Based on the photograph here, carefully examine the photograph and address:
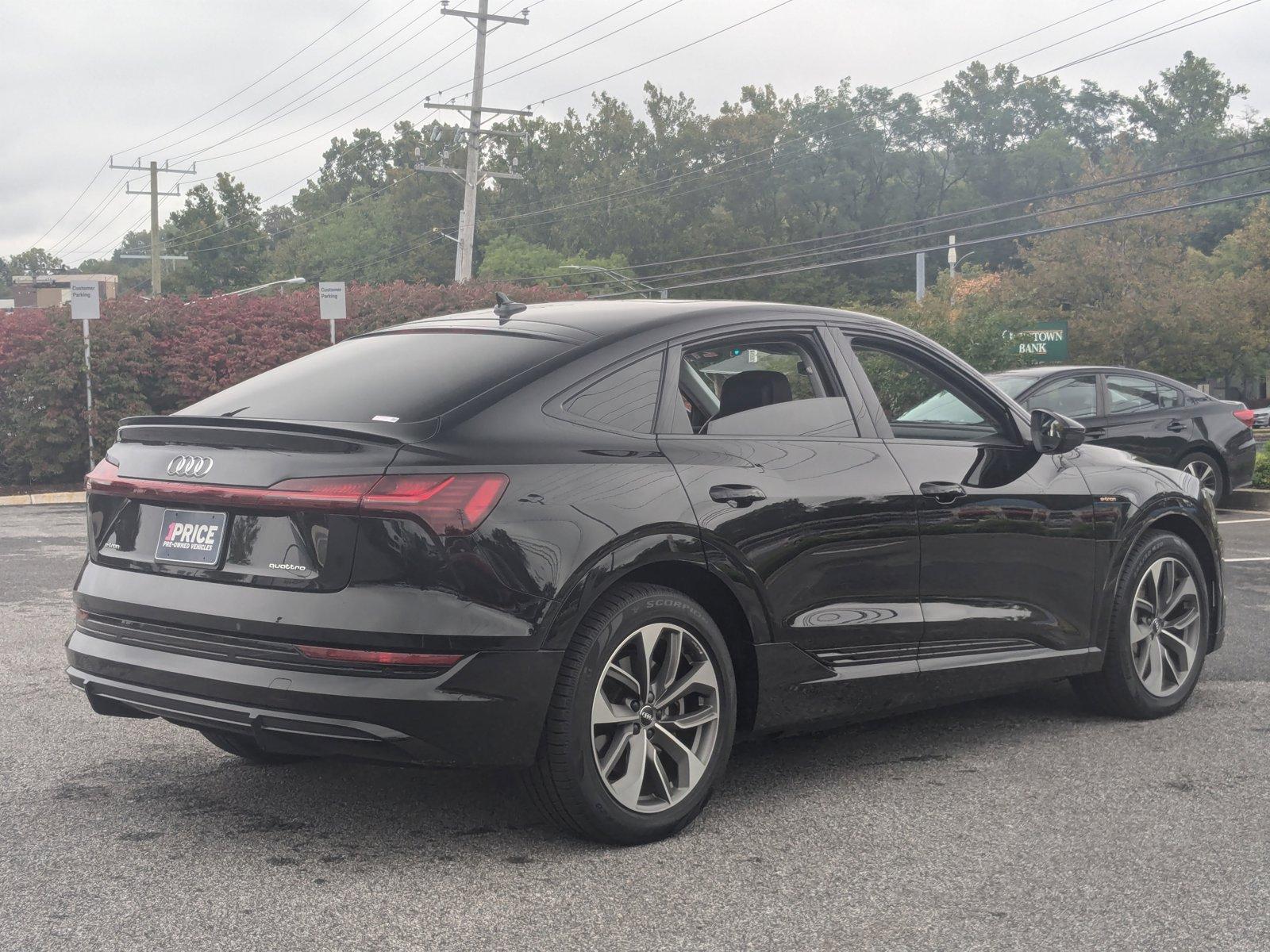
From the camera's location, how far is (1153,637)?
6.00 meters

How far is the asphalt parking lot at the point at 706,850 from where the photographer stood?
140 inches

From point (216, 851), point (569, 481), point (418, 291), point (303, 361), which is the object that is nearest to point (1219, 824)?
point (569, 481)

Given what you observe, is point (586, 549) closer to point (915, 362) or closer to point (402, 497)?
point (402, 497)

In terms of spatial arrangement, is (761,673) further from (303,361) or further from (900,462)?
(303,361)

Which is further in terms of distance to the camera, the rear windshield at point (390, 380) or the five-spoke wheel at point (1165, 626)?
the five-spoke wheel at point (1165, 626)

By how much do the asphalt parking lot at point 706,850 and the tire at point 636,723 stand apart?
123 mm

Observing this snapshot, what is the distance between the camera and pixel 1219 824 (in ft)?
14.6

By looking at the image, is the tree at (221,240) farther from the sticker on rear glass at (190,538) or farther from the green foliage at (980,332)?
the sticker on rear glass at (190,538)

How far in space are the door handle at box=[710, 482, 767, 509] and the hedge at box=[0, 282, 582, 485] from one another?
16358mm

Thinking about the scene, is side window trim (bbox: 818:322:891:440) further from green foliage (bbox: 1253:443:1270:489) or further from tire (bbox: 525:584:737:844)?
green foliage (bbox: 1253:443:1270:489)

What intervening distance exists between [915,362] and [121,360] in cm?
1889

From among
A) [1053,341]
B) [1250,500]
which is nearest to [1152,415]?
[1250,500]

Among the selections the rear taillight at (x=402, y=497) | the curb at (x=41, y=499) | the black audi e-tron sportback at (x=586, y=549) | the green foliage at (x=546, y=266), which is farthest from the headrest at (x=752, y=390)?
the green foliage at (x=546, y=266)

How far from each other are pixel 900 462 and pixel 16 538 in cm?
1107
